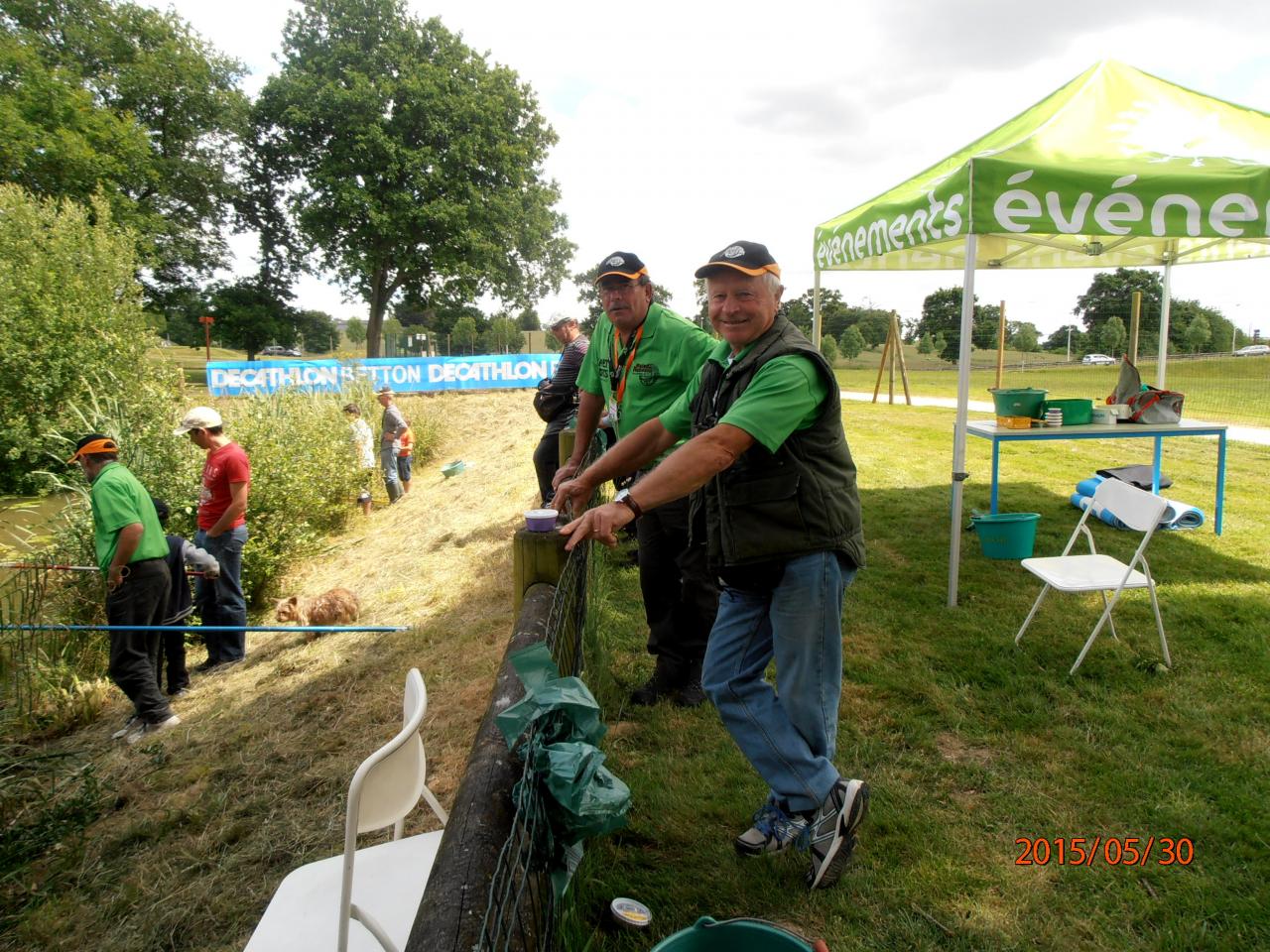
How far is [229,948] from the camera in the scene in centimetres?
284

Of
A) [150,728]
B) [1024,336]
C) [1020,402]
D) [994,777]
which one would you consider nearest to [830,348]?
[1024,336]

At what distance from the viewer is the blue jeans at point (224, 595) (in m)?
6.07

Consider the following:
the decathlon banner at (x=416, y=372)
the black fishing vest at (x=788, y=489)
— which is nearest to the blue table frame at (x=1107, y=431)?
the black fishing vest at (x=788, y=489)

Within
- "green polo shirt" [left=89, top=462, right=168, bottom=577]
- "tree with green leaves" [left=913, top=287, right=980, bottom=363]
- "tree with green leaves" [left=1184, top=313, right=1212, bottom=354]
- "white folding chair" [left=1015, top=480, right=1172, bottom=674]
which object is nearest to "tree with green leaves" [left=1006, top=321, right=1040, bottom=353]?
"tree with green leaves" [left=913, top=287, right=980, bottom=363]

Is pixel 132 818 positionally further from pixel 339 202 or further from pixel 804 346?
pixel 339 202

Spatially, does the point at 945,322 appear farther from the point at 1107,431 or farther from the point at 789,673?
the point at 789,673

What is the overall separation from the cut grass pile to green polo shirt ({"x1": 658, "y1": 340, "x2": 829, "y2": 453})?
127 centimetres

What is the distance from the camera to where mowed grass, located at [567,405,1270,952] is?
7.38 feet

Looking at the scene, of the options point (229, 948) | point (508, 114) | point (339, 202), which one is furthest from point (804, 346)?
point (508, 114)

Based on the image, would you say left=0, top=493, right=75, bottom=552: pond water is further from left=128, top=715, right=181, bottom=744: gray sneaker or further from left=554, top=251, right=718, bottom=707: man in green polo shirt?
left=554, top=251, right=718, bottom=707: man in green polo shirt

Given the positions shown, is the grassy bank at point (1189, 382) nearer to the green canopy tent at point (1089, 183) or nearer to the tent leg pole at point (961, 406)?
the green canopy tent at point (1089, 183)

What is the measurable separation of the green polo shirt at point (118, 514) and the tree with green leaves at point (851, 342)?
30.2 meters
